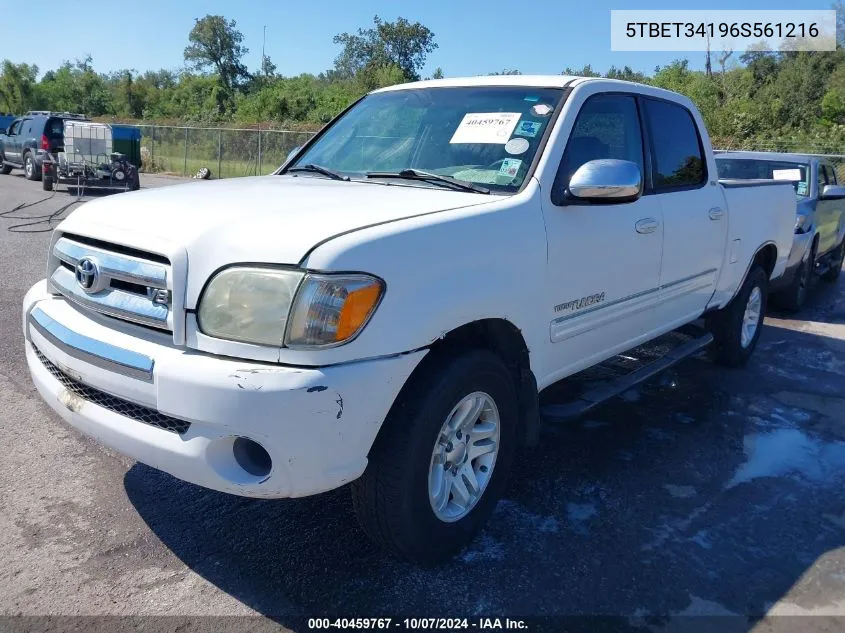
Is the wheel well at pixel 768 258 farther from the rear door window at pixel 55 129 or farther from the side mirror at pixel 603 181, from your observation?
the rear door window at pixel 55 129

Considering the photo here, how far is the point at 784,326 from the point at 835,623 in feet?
18.5

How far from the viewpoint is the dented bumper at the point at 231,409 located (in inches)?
91.7

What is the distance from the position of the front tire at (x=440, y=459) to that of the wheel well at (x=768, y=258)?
373cm

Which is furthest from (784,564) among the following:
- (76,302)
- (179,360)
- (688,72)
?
(688,72)

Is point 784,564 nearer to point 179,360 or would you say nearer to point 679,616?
point 679,616

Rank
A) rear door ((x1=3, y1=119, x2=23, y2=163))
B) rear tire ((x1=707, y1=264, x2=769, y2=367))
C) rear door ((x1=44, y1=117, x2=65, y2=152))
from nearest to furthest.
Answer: rear tire ((x1=707, y1=264, x2=769, y2=367)) → rear door ((x1=44, y1=117, x2=65, y2=152)) → rear door ((x1=3, y1=119, x2=23, y2=163))

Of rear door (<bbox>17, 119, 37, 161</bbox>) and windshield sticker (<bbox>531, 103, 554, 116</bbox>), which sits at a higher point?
rear door (<bbox>17, 119, 37, 161</bbox>)

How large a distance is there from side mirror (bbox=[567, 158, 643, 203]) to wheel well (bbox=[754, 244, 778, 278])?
10.3 ft

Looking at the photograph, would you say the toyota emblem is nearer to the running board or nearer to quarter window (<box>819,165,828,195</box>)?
the running board

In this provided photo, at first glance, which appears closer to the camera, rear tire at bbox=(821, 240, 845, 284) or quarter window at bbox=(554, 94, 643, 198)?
quarter window at bbox=(554, 94, 643, 198)

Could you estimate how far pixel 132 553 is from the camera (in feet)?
9.92

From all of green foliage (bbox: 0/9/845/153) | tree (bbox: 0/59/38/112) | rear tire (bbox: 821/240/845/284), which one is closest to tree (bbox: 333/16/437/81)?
green foliage (bbox: 0/9/845/153)

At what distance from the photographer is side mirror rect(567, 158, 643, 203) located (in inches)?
129

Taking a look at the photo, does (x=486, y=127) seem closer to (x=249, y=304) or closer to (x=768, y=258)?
(x=249, y=304)
